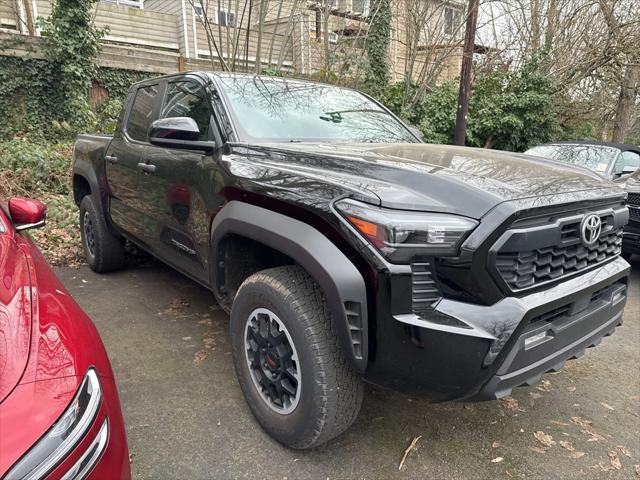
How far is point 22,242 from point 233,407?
55.2 inches

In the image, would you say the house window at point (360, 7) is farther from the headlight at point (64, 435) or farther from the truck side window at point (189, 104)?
the headlight at point (64, 435)

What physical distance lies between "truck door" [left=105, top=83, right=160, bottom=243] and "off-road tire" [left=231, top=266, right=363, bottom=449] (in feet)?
5.65

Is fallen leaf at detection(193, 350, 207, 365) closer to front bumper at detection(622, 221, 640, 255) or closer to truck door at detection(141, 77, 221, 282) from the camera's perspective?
truck door at detection(141, 77, 221, 282)

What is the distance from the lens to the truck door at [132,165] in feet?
12.1

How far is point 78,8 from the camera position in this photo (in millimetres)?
9875

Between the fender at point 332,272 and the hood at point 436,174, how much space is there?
27 cm

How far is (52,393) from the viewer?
4.21 feet

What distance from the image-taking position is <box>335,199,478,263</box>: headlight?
176 centimetres

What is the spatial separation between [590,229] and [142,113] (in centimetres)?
345

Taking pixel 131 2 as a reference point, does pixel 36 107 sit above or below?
below

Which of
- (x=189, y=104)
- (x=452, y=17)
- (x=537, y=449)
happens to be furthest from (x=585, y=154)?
(x=189, y=104)

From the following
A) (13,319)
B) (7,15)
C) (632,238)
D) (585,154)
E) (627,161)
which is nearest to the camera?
→ (13,319)

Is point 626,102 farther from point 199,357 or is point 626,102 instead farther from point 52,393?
point 52,393

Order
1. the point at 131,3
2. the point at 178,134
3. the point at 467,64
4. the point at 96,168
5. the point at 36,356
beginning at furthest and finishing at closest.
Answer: the point at 131,3
the point at 467,64
the point at 96,168
the point at 178,134
the point at 36,356
